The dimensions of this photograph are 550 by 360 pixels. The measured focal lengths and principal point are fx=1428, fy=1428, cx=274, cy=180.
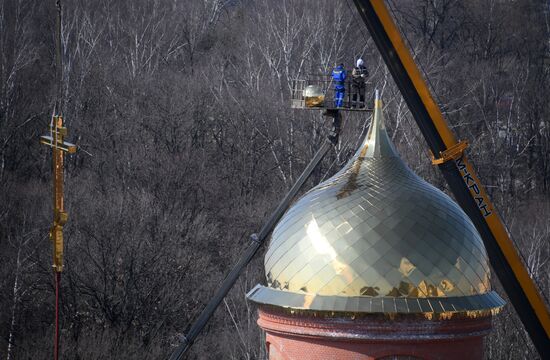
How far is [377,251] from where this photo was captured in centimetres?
1413

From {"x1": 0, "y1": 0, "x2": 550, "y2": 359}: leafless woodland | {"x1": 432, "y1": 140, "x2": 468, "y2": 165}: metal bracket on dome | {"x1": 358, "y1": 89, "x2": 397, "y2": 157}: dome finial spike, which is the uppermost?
{"x1": 358, "y1": 89, "x2": 397, "y2": 157}: dome finial spike

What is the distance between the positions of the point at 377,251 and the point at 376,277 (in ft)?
0.96

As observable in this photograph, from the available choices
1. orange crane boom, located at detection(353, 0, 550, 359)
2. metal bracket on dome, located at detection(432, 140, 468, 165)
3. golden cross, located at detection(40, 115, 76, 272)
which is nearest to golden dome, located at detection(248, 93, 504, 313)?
golden cross, located at detection(40, 115, 76, 272)

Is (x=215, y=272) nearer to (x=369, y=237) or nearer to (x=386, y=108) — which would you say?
(x=386, y=108)

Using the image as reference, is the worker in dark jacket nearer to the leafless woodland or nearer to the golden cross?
the golden cross

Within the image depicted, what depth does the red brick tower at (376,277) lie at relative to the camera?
14.0 meters

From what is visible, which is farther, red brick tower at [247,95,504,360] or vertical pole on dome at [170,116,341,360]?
vertical pole on dome at [170,116,341,360]

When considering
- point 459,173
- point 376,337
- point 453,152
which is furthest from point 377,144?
point 459,173

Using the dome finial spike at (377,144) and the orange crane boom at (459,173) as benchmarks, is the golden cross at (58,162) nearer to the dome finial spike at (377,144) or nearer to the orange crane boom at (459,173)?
the dome finial spike at (377,144)

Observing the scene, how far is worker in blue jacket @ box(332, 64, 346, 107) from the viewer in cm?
1972

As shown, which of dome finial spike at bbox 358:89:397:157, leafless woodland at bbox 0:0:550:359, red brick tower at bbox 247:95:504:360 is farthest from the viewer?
leafless woodland at bbox 0:0:550:359

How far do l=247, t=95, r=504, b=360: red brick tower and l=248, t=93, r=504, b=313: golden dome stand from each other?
0.01 m

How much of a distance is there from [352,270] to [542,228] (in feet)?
88.5

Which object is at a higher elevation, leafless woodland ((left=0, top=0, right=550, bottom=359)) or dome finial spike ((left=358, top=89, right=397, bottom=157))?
dome finial spike ((left=358, top=89, right=397, bottom=157))
